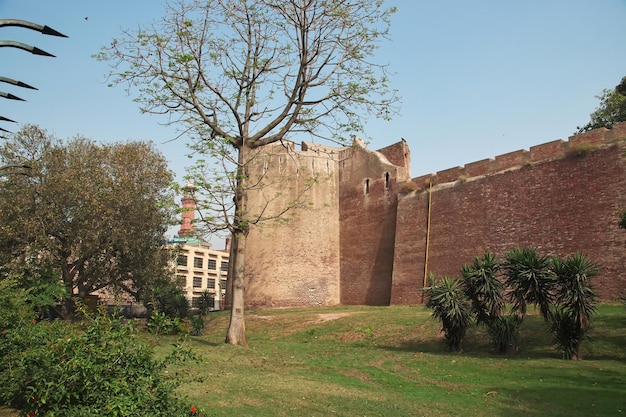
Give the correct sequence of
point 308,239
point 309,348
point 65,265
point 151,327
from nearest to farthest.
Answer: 1. point 151,327
2. point 309,348
3. point 65,265
4. point 308,239

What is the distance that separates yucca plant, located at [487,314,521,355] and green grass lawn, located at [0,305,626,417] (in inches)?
10.7

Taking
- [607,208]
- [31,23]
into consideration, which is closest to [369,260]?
[607,208]

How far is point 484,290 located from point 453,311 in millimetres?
916

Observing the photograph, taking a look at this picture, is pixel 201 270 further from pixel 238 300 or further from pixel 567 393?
pixel 567 393

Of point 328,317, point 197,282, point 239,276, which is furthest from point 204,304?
point 197,282

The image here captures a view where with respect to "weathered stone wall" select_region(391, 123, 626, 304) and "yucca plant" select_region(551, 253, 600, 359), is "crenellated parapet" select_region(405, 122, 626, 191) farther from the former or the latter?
"yucca plant" select_region(551, 253, 600, 359)

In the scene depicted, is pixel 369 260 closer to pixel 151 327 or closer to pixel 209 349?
pixel 209 349

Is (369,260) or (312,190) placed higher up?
(312,190)

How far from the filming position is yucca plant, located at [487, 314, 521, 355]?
38.8 feet

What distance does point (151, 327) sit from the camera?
5434 millimetres

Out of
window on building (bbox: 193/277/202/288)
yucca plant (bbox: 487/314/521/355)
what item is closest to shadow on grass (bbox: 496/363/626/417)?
yucca plant (bbox: 487/314/521/355)

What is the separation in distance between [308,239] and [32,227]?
537 inches

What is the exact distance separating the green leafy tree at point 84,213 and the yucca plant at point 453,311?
487 inches

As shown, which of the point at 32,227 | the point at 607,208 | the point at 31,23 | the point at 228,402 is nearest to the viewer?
the point at 31,23
